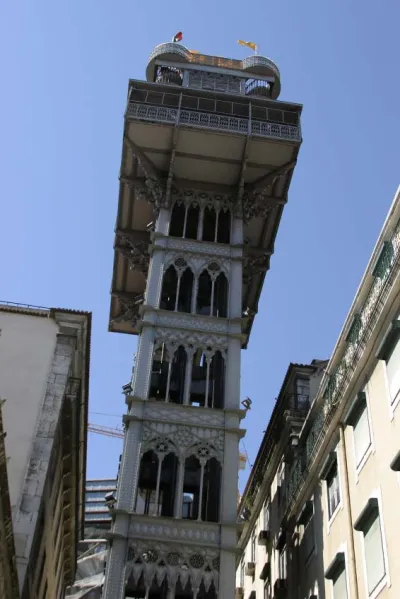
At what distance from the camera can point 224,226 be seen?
35812 mm

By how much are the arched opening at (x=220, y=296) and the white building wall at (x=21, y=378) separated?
7.16m

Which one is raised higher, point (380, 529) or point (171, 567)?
point (171, 567)

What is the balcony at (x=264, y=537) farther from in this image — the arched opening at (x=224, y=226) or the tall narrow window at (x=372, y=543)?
the tall narrow window at (x=372, y=543)

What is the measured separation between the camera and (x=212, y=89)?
38.6m

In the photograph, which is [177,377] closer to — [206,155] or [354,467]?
[354,467]

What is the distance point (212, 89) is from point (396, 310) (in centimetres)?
2314

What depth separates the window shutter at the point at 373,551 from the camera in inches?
683

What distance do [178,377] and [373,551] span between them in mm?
12414

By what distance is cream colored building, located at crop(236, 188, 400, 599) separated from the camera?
17672 mm

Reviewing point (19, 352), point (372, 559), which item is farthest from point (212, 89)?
point (372, 559)

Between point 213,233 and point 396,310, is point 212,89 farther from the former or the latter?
point 396,310

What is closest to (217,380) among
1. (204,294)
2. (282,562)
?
(204,294)

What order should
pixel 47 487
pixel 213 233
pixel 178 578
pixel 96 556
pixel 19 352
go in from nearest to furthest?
1. pixel 178 578
2. pixel 47 487
3. pixel 19 352
4. pixel 213 233
5. pixel 96 556

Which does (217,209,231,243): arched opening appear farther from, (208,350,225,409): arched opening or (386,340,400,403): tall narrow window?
(386,340,400,403): tall narrow window
